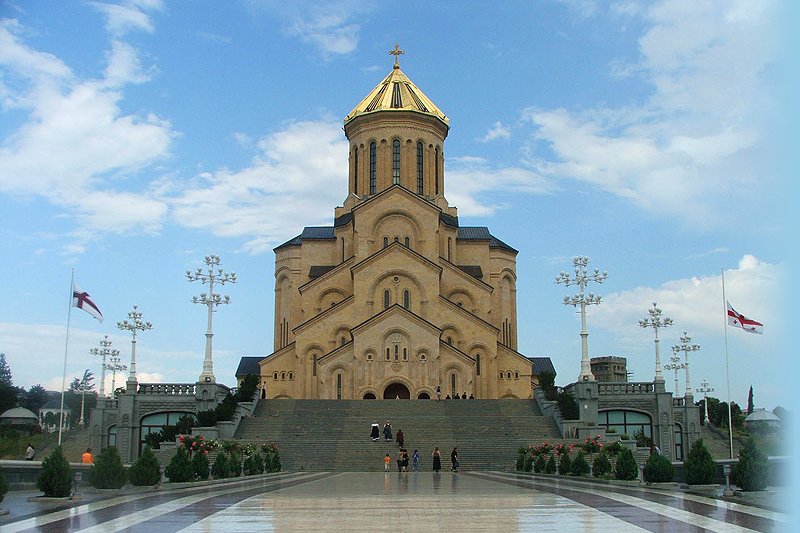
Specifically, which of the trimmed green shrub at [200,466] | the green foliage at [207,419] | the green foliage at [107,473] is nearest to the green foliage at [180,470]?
the trimmed green shrub at [200,466]

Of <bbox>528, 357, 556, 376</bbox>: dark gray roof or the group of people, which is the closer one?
the group of people

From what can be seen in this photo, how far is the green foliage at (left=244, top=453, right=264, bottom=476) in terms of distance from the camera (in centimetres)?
2875

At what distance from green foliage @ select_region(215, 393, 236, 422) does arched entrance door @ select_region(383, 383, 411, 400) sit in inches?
428

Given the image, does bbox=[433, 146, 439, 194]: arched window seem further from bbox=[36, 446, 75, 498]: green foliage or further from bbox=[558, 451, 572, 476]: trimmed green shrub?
bbox=[36, 446, 75, 498]: green foliage

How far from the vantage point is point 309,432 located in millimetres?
39219

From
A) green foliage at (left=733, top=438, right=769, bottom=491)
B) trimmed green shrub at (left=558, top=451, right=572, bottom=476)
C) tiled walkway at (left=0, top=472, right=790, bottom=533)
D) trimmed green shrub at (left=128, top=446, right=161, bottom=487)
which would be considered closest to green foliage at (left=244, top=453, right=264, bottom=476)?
trimmed green shrub at (left=128, top=446, right=161, bottom=487)

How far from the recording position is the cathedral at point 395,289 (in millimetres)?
49438

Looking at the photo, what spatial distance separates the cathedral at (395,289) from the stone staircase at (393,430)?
5.66 meters

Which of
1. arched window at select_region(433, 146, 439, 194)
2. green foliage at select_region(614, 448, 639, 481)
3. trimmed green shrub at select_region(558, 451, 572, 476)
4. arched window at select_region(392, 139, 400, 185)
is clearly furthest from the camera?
arched window at select_region(433, 146, 439, 194)

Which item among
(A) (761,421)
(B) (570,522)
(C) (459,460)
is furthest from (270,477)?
(A) (761,421)

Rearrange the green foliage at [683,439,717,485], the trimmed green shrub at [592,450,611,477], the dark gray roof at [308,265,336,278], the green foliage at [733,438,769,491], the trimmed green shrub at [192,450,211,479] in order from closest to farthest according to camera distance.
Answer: the green foliage at [733,438,769,491]
the green foliage at [683,439,717,485]
the trimmed green shrub at [192,450,211,479]
the trimmed green shrub at [592,450,611,477]
the dark gray roof at [308,265,336,278]

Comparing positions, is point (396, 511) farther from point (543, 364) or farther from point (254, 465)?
point (543, 364)

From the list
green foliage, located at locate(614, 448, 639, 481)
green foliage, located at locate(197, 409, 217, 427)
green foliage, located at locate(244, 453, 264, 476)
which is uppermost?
green foliage, located at locate(197, 409, 217, 427)

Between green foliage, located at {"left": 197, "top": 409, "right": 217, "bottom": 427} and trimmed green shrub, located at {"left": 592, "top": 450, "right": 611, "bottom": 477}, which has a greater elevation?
green foliage, located at {"left": 197, "top": 409, "right": 217, "bottom": 427}
